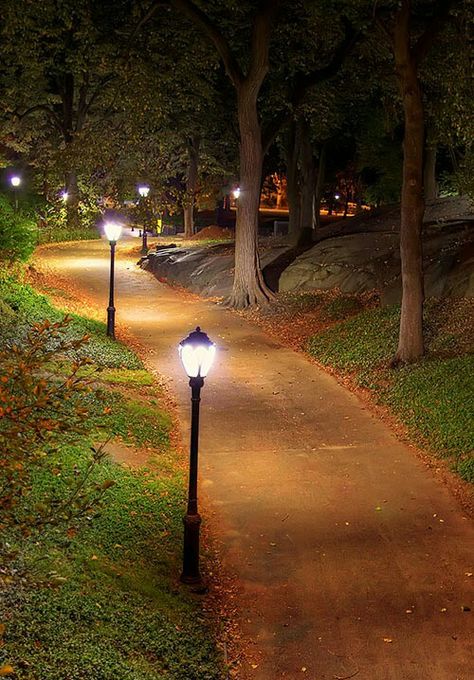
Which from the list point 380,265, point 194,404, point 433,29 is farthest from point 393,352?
point 194,404

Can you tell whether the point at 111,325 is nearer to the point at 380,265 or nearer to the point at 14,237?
the point at 14,237

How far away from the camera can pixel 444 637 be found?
764 centimetres

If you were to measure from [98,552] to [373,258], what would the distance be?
57.2ft

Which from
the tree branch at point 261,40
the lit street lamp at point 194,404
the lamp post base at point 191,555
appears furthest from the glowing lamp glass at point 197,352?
the tree branch at point 261,40

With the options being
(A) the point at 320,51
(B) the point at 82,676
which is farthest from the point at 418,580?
(A) the point at 320,51

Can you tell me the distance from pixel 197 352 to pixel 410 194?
8.94 metres

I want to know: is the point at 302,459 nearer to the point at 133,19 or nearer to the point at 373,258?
the point at 373,258

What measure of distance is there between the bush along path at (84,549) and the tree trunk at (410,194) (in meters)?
6.20

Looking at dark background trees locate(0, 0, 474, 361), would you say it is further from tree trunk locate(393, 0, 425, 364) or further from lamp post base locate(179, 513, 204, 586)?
lamp post base locate(179, 513, 204, 586)

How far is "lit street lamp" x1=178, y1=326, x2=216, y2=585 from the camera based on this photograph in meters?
8.16

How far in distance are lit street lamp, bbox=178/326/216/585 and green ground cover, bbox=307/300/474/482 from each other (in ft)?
15.0

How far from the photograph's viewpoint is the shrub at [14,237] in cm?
1922

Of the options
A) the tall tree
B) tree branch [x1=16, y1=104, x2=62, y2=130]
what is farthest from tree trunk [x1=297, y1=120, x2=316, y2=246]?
the tall tree

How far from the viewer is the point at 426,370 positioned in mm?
15258
